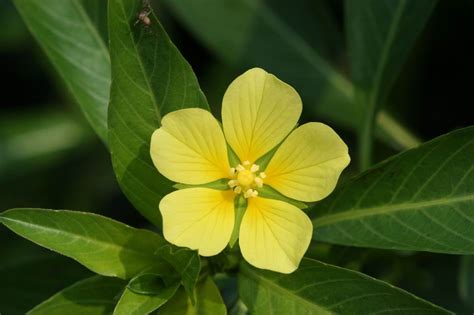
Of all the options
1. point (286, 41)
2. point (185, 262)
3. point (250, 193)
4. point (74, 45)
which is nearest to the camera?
point (185, 262)

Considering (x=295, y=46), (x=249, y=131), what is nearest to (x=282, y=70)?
(x=295, y=46)

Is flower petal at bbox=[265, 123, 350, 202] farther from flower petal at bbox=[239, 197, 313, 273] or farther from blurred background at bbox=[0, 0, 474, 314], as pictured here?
blurred background at bbox=[0, 0, 474, 314]

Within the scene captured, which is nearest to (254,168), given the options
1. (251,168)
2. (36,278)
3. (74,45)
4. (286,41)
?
(251,168)

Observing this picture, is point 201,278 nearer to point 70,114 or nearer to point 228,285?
point 228,285

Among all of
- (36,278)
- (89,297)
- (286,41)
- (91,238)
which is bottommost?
(36,278)

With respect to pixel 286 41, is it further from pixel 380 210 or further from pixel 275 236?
pixel 275 236

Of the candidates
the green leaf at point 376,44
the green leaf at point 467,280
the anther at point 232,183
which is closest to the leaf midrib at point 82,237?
the anther at point 232,183

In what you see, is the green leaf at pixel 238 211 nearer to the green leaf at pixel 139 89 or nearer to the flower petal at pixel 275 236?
the flower petal at pixel 275 236
